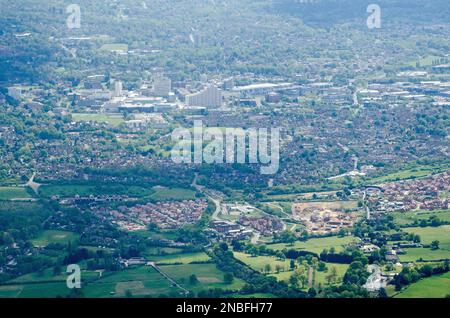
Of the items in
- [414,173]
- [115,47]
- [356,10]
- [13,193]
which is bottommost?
[13,193]

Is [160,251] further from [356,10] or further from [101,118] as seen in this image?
[356,10]

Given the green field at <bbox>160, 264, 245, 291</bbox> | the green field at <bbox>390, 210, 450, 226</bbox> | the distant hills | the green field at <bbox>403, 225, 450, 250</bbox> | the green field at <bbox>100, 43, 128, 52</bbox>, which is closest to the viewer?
the green field at <bbox>160, 264, 245, 291</bbox>

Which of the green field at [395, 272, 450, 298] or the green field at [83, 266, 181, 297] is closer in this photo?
the green field at [395, 272, 450, 298]

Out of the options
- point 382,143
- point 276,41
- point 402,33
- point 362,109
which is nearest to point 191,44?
point 276,41

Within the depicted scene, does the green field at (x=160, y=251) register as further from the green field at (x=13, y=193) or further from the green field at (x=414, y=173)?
the green field at (x=414, y=173)

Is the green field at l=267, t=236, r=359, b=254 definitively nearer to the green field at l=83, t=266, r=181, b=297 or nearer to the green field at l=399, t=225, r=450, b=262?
the green field at l=399, t=225, r=450, b=262

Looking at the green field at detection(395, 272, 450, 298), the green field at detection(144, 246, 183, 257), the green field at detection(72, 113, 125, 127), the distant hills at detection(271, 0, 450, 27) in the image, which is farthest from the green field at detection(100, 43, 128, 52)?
the green field at detection(395, 272, 450, 298)

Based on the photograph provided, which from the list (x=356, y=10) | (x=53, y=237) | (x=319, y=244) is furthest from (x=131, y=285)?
(x=356, y=10)
